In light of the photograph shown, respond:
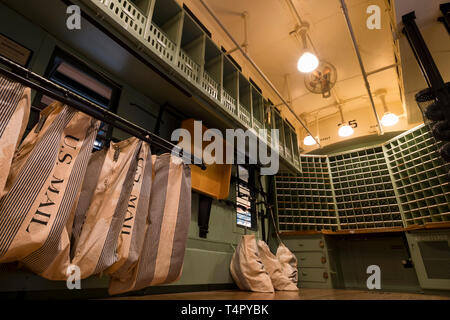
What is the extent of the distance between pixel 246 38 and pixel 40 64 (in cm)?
276

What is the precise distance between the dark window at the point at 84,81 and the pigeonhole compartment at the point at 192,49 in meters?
0.61

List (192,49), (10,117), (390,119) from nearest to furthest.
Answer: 1. (10,117)
2. (192,49)
3. (390,119)

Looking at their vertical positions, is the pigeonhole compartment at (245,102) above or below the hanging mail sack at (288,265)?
above

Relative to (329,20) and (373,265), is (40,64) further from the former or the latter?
(373,265)

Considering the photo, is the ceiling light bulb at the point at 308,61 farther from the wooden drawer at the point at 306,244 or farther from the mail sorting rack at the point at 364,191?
the wooden drawer at the point at 306,244

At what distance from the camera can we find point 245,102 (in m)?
3.26

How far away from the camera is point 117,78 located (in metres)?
1.86

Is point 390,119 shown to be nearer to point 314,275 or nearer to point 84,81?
point 314,275

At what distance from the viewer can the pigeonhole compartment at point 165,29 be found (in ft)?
5.33

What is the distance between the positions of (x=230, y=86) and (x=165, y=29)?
1.01m

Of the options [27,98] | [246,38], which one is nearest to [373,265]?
[246,38]

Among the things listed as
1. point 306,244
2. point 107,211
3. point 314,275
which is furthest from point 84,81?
point 314,275

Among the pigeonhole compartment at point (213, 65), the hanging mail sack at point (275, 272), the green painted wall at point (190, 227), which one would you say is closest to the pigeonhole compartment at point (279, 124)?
the green painted wall at point (190, 227)

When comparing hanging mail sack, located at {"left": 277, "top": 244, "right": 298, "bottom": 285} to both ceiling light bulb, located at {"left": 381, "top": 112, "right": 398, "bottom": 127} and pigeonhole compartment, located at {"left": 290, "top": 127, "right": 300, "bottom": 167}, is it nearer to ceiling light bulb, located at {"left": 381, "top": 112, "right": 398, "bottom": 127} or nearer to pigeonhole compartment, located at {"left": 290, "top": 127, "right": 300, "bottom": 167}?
pigeonhole compartment, located at {"left": 290, "top": 127, "right": 300, "bottom": 167}
